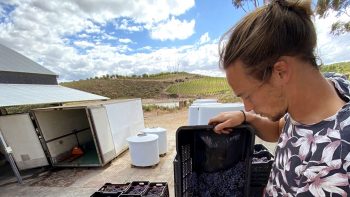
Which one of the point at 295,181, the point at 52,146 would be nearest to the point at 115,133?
the point at 52,146

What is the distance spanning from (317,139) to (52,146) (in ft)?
19.6

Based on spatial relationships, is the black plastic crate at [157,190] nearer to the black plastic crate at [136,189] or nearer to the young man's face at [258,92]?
the black plastic crate at [136,189]

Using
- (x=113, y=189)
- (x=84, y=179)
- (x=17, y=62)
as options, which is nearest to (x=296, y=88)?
(x=113, y=189)

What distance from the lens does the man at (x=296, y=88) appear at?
26.9 inches

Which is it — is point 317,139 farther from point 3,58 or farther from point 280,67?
point 3,58

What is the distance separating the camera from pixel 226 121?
118 centimetres

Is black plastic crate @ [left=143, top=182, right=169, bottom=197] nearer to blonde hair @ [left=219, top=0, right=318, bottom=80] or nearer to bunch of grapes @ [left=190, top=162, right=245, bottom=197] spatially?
bunch of grapes @ [left=190, top=162, right=245, bottom=197]

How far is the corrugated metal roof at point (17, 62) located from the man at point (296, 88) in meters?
8.30

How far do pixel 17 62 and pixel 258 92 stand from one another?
1001cm

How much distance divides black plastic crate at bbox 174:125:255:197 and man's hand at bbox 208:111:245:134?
3 cm

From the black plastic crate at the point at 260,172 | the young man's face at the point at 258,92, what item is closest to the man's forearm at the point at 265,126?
the black plastic crate at the point at 260,172

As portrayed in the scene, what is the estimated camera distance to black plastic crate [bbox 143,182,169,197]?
2.74 metres

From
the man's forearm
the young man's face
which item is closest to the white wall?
the man's forearm

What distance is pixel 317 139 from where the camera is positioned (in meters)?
0.74
